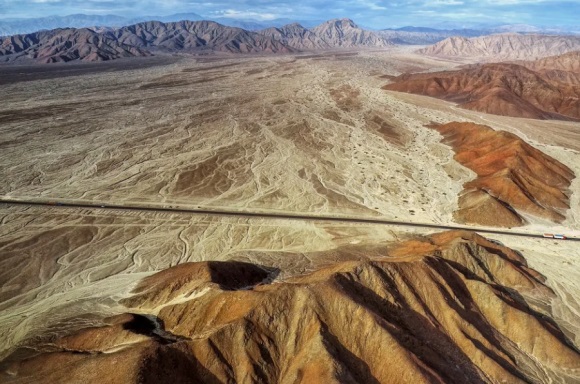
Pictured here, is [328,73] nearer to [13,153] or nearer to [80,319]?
[13,153]

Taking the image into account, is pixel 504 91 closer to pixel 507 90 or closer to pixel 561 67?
pixel 507 90

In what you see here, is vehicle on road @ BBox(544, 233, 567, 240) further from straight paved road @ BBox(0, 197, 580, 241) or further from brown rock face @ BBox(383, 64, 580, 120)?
brown rock face @ BBox(383, 64, 580, 120)

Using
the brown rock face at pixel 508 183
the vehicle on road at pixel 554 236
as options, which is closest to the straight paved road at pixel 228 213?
the brown rock face at pixel 508 183

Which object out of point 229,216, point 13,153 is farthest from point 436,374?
point 13,153

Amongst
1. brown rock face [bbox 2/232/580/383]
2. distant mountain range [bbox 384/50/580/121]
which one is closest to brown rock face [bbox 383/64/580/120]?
distant mountain range [bbox 384/50/580/121]

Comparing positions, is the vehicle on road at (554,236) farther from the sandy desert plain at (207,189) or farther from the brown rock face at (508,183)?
the brown rock face at (508,183)

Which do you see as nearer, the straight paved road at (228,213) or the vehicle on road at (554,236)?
the vehicle on road at (554,236)

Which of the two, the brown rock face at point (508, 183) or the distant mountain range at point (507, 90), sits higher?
the distant mountain range at point (507, 90)
